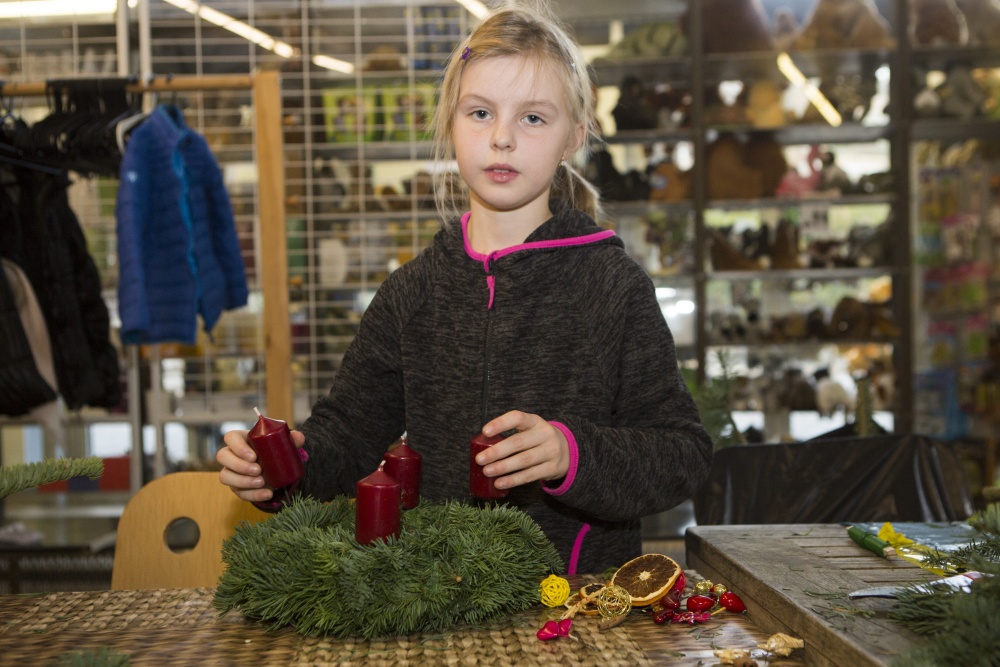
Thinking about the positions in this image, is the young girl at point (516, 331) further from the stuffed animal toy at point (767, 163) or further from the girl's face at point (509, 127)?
the stuffed animal toy at point (767, 163)

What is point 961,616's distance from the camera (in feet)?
2.33

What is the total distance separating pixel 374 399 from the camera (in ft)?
4.79

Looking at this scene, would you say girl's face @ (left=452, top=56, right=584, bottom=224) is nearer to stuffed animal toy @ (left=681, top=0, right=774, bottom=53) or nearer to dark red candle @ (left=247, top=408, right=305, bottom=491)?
dark red candle @ (left=247, top=408, right=305, bottom=491)

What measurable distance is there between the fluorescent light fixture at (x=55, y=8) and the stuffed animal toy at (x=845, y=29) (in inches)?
125

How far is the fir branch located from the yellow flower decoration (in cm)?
49

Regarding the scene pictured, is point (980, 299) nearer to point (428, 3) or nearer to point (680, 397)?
point (428, 3)

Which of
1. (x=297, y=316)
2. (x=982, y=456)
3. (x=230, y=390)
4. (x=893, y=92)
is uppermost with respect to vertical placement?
(x=893, y=92)

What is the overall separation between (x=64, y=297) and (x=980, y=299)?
3.91 metres

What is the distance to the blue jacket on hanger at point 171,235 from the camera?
9.95 ft

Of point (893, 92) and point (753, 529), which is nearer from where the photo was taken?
point (753, 529)

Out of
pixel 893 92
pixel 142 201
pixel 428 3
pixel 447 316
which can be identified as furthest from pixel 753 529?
pixel 893 92

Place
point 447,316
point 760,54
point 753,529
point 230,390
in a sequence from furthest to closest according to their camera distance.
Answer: point 760,54, point 230,390, point 447,316, point 753,529

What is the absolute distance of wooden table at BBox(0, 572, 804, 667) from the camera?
2.76 ft

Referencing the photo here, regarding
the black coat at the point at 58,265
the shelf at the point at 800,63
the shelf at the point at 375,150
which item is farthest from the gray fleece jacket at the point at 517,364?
the shelf at the point at 800,63
